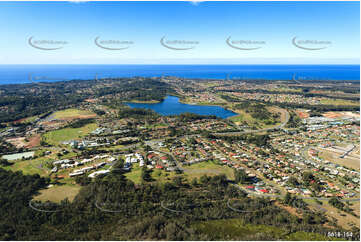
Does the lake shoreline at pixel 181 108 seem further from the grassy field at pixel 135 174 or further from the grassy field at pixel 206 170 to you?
the grassy field at pixel 135 174

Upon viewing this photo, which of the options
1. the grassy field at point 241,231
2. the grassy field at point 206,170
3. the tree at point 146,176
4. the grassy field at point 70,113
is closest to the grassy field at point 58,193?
the tree at point 146,176

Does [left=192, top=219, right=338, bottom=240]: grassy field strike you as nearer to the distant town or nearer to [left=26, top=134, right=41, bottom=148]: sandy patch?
the distant town

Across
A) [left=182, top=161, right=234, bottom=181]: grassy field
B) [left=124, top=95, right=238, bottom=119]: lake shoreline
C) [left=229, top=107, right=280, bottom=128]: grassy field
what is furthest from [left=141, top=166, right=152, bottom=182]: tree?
[left=124, top=95, right=238, bottom=119]: lake shoreline

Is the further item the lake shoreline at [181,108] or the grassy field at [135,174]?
the lake shoreline at [181,108]

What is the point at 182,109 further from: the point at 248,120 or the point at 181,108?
the point at 248,120

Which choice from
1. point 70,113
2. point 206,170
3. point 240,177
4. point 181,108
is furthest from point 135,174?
point 181,108

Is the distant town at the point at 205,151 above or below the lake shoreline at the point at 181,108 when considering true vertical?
below

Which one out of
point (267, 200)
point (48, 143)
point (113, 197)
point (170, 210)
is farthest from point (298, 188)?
point (48, 143)
